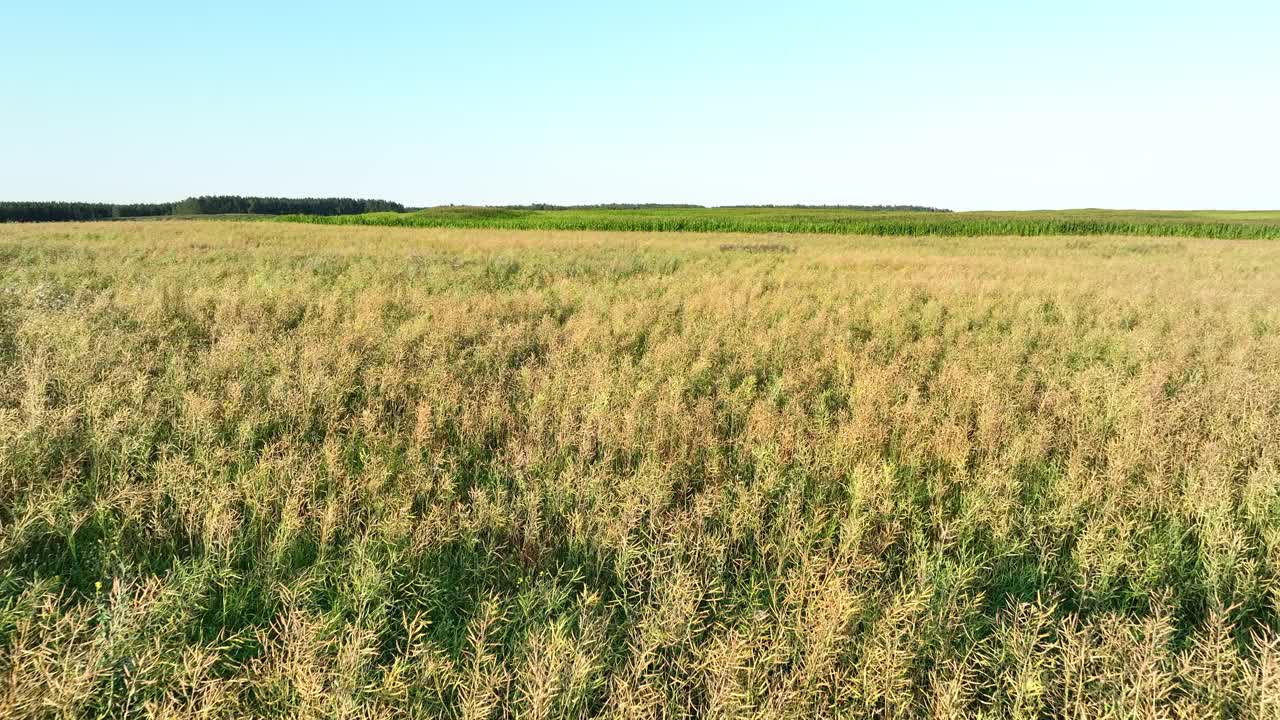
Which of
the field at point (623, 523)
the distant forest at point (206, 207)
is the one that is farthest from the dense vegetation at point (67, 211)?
the field at point (623, 523)

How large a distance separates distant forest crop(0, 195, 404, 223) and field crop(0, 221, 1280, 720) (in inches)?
5333

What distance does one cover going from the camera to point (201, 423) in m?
4.30

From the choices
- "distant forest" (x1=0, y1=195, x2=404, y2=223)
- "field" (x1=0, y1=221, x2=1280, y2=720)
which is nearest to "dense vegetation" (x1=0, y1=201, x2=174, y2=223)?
"distant forest" (x1=0, y1=195, x2=404, y2=223)

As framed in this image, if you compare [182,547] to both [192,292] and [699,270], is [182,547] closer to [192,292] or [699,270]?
[192,292]

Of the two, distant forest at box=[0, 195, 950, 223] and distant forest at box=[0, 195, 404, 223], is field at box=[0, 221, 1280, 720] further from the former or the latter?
distant forest at box=[0, 195, 404, 223]

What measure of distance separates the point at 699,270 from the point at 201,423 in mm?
13748

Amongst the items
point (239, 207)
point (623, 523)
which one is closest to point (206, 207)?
point (239, 207)

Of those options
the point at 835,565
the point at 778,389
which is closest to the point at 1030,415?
the point at 778,389

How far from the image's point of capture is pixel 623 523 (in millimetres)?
3199

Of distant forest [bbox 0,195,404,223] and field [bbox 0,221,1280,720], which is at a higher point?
distant forest [bbox 0,195,404,223]

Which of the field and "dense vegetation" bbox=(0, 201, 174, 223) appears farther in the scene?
"dense vegetation" bbox=(0, 201, 174, 223)

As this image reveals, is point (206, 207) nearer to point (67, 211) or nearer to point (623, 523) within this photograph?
point (67, 211)

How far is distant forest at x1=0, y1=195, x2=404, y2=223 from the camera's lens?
104 meters

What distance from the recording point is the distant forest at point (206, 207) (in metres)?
104
